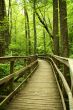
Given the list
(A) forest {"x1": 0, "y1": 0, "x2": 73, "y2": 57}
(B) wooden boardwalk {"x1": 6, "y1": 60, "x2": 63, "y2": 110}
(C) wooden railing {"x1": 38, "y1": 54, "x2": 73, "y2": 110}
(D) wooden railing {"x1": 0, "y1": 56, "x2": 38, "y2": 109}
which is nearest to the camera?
(C) wooden railing {"x1": 38, "y1": 54, "x2": 73, "y2": 110}

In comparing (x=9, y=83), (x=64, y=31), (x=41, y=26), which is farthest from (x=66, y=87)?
(x=41, y=26)

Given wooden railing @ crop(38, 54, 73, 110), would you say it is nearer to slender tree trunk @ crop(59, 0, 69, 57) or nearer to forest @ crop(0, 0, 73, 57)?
slender tree trunk @ crop(59, 0, 69, 57)

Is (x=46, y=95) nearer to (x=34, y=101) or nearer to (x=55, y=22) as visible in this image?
(x=34, y=101)

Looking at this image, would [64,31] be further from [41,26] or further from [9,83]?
[41,26]

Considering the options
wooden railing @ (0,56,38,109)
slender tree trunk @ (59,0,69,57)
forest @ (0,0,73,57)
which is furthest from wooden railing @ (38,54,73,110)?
forest @ (0,0,73,57)

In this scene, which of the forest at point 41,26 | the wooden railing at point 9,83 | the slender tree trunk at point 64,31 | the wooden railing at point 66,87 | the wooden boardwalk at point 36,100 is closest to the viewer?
the wooden railing at point 66,87

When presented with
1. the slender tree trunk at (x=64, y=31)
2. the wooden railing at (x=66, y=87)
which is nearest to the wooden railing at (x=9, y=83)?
the wooden railing at (x=66, y=87)

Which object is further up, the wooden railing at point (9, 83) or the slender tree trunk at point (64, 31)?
the slender tree trunk at point (64, 31)

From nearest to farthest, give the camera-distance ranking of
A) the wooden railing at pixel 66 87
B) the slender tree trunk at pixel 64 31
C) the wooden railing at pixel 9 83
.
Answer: the wooden railing at pixel 66 87
the wooden railing at pixel 9 83
the slender tree trunk at pixel 64 31

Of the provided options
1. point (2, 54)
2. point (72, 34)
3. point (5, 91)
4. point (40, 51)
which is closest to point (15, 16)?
point (40, 51)

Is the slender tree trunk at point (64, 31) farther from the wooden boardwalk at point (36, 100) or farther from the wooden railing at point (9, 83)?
the wooden boardwalk at point (36, 100)

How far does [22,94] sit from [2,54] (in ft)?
14.9

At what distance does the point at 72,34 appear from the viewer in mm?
24719

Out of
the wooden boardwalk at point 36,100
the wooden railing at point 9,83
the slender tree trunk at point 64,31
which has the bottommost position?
the wooden boardwalk at point 36,100
